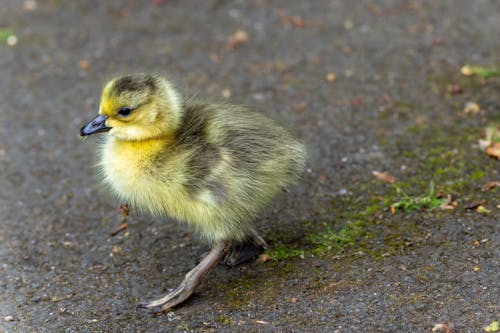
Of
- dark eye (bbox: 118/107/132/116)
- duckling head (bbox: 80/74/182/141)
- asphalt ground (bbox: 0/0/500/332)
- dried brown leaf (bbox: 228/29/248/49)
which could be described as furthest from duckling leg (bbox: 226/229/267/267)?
dried brown leaf (bbox: 228/29/248/49)

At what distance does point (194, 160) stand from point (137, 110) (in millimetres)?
391

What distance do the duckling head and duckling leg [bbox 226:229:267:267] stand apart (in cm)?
77

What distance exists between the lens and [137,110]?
3.74 metres

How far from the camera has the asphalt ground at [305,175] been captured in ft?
11.9

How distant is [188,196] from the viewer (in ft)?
12.0

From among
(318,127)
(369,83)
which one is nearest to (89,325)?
(318,127)

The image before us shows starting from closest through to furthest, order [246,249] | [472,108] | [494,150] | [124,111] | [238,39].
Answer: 1. [124,111]
2. [246,249]
3. [494,150]
4. [472,108]
5. [238,39]

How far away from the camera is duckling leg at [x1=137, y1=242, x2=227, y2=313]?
3.71 meters

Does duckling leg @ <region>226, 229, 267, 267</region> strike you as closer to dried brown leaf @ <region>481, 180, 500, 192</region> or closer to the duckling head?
the duckling head

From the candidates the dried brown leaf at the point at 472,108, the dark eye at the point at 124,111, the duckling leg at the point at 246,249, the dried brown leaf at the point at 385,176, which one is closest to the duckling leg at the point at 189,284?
the duckling leg at the point at 246,249

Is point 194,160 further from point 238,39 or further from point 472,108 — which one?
point 238,39

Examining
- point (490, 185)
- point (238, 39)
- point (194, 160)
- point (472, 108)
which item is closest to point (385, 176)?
point (490, 185)

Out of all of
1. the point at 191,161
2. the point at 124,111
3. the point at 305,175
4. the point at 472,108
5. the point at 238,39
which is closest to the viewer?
the point at 191,161

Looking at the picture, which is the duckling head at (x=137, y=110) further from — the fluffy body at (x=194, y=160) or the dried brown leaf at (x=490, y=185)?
the dried brown leaf at (x=490, y=185)
